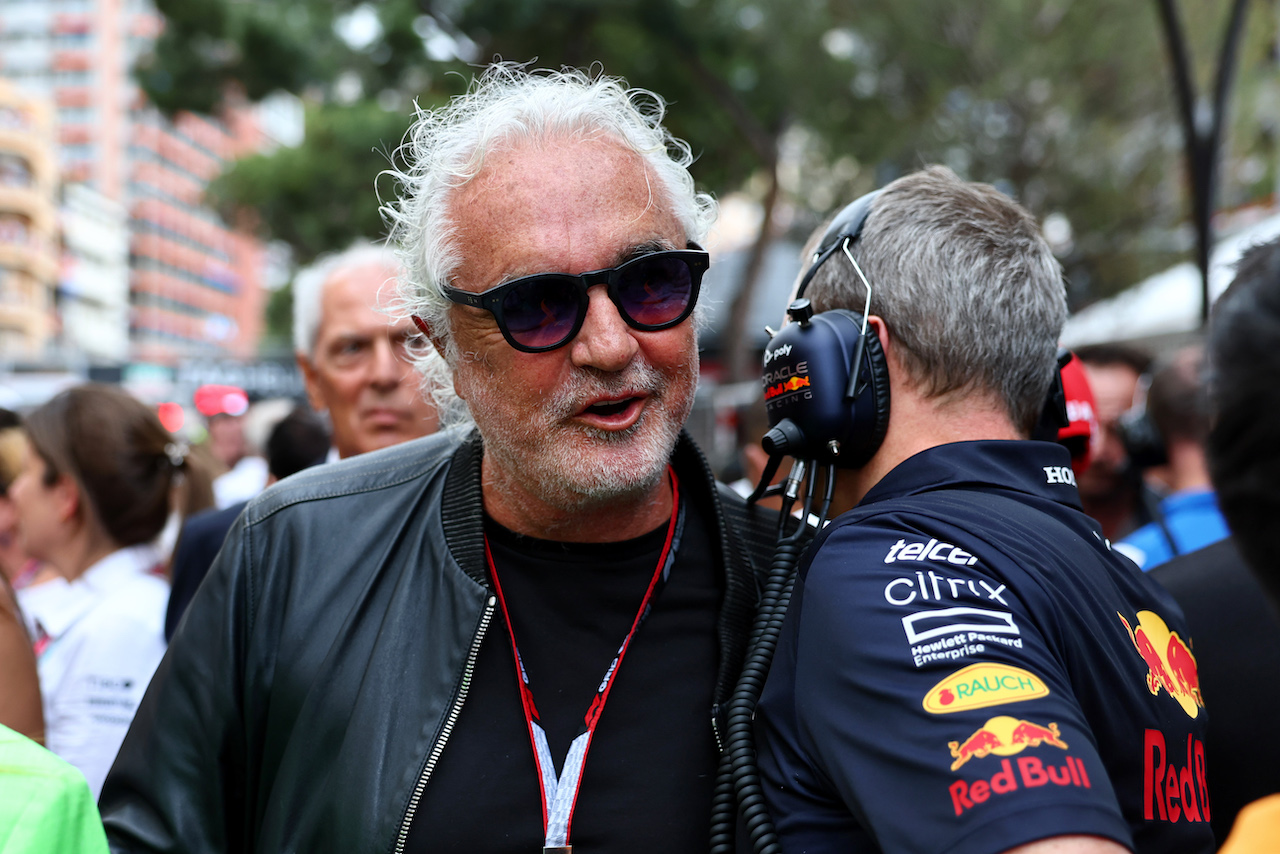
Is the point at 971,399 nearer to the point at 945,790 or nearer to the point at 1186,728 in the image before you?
the point at 1186,728

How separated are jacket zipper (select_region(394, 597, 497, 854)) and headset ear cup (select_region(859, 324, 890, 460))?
2.59 feet

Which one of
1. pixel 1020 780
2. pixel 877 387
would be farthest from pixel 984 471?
pixel 1020 780

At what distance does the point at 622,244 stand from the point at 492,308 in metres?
0.28

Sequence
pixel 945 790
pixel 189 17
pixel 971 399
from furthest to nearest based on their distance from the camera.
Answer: pixel 189 17, pixel 971 399, pixel 945 790

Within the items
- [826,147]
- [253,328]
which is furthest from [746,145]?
[253,328]

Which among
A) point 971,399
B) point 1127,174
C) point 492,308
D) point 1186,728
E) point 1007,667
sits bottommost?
point 1186,728

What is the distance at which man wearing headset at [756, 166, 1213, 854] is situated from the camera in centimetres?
129

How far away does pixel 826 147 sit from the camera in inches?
577

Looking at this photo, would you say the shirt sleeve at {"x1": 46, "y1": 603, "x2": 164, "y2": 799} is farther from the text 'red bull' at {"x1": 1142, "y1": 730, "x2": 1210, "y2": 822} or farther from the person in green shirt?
the text 'red bull' at {"x1": 1142, "y1": 730, "x2": 1210, "y2": 822}

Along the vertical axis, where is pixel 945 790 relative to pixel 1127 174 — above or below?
below

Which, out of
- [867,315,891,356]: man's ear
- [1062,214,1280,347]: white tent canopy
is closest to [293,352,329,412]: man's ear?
[867,315,891,356]: man's ear

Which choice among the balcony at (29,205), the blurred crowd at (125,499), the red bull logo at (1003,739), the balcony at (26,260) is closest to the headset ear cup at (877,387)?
the red bull logo at (1003,739)

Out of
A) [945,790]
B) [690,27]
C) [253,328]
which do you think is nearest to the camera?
[945,790]

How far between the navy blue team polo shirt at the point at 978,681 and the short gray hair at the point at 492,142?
918 millimetres
